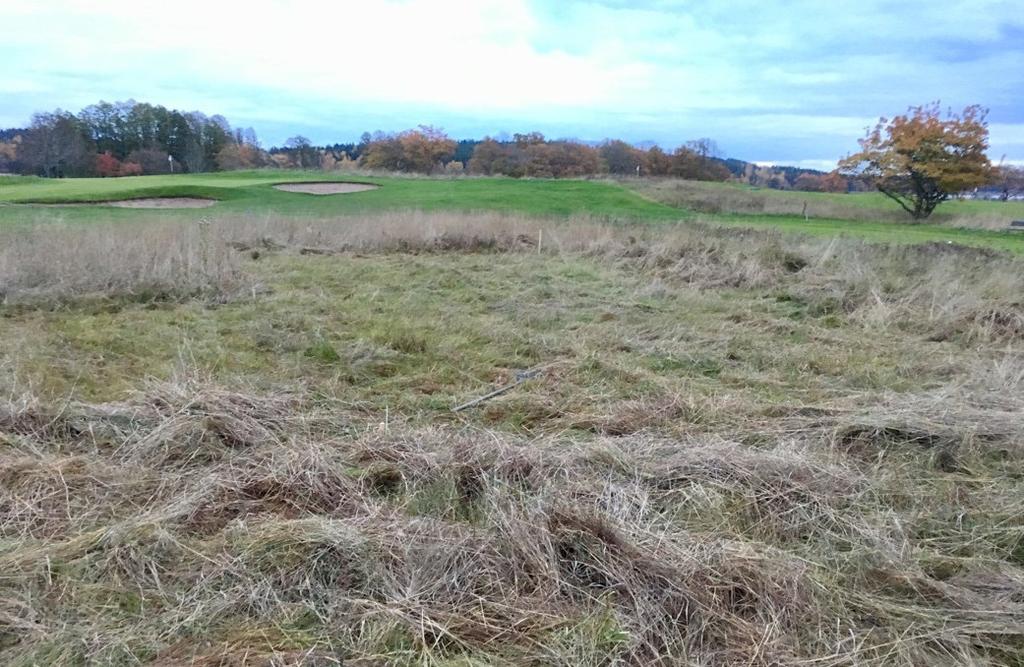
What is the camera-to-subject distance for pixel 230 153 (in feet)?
181

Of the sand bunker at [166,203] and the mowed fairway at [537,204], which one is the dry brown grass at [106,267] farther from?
the sand bunker at [166,203]

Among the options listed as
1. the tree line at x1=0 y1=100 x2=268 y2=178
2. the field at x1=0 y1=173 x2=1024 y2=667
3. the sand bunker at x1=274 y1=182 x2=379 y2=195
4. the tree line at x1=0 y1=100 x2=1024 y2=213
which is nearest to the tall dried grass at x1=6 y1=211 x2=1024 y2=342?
the field at x1=0 y1=173 x2=1024 y2=667

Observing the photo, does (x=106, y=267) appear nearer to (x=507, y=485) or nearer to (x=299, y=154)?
(x=507, y=485)

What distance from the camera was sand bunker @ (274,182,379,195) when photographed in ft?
90.7

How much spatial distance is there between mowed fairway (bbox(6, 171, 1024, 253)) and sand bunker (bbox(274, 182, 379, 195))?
2.63 ft

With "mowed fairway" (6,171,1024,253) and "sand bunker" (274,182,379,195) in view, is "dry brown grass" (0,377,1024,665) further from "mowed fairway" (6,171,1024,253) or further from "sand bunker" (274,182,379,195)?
"sand bunker" (274,182,379,195)

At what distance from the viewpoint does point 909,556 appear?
9.04 feet

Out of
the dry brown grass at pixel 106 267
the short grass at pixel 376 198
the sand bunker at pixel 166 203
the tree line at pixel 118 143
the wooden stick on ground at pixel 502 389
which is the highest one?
the tree line at pixel 118 143

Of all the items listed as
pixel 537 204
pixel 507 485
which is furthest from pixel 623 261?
pixel 537 204

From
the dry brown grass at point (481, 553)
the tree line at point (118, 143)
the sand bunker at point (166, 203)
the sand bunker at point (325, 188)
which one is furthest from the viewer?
the tree line at point (118, 143)

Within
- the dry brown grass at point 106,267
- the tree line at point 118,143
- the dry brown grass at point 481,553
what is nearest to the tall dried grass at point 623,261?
the dry brown grass at point 106,267

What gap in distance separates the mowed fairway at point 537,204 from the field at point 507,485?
11251 millimetres

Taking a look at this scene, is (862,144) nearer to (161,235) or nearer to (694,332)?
(694,332)

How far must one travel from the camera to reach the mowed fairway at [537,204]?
1864cm
